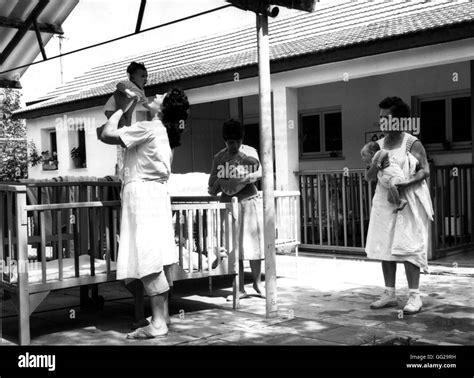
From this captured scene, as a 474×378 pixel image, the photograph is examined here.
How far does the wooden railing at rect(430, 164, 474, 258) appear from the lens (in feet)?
29.2

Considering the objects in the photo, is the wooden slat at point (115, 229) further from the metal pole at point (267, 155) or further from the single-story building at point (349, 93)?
the single-story building at point (349, 93)

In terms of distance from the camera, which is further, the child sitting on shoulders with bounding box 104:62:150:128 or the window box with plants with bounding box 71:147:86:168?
the window box with plants with bounding box 71:147:86:168

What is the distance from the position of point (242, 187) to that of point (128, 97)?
183 cm

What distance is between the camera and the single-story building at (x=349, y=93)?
28.4ft

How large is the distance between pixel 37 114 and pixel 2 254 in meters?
13.0

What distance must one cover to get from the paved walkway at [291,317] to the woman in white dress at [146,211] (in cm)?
42

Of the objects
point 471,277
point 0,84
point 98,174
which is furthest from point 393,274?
point 98,174

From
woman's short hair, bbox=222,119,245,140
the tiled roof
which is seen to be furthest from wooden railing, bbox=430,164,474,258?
woman's short hair, bbox=222,119,245,140

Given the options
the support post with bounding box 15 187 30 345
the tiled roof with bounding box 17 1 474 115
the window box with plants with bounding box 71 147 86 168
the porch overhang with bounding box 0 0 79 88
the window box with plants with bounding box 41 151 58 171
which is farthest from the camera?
the window box with plants with bounding box 41 151 58 171

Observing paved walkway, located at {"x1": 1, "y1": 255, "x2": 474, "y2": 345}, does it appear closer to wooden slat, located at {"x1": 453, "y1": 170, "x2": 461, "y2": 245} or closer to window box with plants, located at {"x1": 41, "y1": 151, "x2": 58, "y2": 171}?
wooden slat, located at {"x1": 453, "y1": 170, "x2": 461, "y2": 245}

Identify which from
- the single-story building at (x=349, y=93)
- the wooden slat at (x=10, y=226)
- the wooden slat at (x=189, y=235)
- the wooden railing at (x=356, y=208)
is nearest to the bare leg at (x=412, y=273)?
the wooden slat at (x=189, y=235)

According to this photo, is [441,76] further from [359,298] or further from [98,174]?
[98,174]

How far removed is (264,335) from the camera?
479cm

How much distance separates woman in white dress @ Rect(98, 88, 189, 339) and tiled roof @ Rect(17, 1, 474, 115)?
480cm
